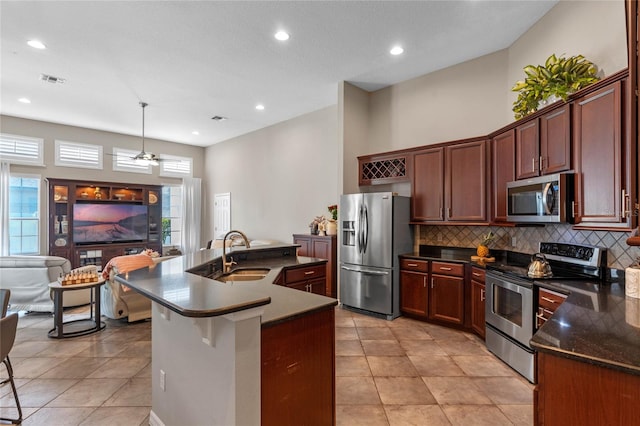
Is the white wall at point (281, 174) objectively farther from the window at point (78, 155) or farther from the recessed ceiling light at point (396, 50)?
the window at point (78, 155)

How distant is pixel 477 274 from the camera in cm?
364

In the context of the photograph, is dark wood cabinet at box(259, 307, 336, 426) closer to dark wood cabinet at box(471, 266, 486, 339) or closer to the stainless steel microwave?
the stainless steel microwave

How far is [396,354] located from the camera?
3295 millimetres

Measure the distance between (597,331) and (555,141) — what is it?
1.93 m

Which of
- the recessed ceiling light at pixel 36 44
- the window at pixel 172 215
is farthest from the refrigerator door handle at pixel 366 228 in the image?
the window at pixel 172 215

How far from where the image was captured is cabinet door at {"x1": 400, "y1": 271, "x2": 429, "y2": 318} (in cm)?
420

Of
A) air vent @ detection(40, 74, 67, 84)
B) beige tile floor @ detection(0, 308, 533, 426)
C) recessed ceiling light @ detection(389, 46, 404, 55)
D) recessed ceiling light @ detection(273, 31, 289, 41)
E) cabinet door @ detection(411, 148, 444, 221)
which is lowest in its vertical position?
beige tile floor @ detection(0, 308, 533, 426)

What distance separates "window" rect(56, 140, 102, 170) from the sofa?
11.5ft

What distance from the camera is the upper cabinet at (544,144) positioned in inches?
103

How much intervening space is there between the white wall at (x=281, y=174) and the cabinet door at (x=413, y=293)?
1919 millimetres

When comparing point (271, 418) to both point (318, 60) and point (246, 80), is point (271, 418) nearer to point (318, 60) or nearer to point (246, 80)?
point (318, 60)

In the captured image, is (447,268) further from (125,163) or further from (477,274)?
(125,163)

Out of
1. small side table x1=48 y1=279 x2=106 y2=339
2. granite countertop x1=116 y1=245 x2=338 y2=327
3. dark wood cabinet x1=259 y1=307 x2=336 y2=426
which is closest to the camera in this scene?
granite countertop x1=116 y1=245 x2=338 y2=327

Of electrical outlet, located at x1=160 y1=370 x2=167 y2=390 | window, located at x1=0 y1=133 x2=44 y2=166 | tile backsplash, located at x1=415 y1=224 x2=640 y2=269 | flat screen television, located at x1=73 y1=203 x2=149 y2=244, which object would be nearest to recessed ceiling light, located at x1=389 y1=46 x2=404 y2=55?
tile backsplash, located at x1=415 y1=224 x2=640 y2=269
